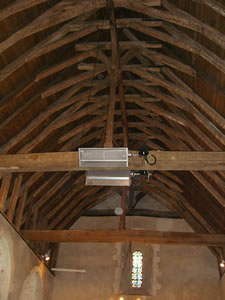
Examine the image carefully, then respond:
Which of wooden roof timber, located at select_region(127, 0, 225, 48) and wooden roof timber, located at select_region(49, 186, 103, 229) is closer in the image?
wooden roof timber, located at select_region(127, 0, 225, 48)

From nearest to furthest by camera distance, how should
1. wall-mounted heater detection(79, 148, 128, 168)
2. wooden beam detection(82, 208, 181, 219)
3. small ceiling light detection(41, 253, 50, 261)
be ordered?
wall-mounted heater detection(79, 148, 128, 168), small ceiling light detection(41, 253, 50, 261), wooden beam detection(82, 208, 181, 219)

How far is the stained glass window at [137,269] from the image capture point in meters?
11.1

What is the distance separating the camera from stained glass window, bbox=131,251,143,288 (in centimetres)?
1105

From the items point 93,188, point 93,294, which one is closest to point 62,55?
point 93,188

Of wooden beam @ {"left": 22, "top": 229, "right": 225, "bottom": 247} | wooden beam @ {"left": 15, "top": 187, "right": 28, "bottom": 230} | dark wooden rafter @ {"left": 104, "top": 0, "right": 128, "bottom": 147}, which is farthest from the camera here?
wooden beam @ {"left": 22, "top": 229, "right": 225, "bottom": 247}

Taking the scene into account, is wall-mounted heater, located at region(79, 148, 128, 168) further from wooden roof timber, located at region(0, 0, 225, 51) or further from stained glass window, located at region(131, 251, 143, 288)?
stained glass window, located at region(131, 251, 143, 288)

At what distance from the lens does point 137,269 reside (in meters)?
11.3

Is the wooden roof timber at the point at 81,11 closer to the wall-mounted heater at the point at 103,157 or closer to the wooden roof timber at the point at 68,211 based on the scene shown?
the wall-mounted heater at the point at 103,157

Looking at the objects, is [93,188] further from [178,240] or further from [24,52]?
[24,52]

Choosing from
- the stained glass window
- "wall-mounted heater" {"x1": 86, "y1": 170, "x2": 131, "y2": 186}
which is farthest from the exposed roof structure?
the stained glass window

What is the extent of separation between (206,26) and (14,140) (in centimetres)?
390

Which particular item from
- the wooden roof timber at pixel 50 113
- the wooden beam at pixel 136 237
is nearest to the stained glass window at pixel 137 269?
the wooden beam at pixel 136 237

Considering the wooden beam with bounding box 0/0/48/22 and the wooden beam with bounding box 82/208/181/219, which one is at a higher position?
the wooden beam with bounding box 82/208/181/219

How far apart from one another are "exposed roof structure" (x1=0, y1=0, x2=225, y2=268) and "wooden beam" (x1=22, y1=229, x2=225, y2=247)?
1.58ft
